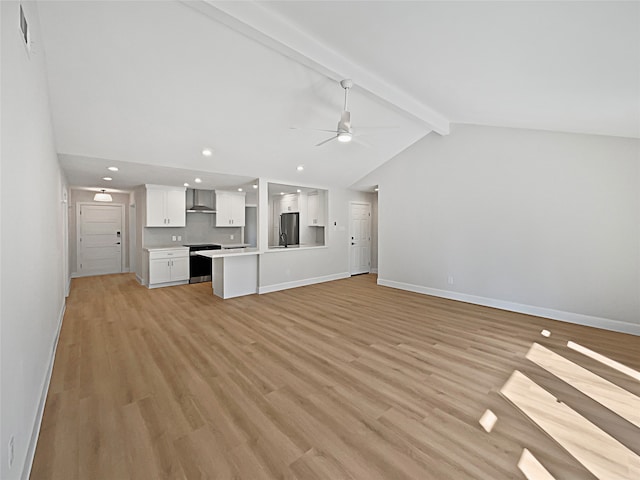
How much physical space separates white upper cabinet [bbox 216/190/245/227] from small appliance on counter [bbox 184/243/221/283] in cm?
77

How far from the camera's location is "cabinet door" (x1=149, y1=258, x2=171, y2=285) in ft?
20.3

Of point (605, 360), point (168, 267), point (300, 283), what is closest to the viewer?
point (605, 360)

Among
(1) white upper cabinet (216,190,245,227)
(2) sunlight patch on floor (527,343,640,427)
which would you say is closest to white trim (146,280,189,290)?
(1) white upper cabinet (216,190,245,227)

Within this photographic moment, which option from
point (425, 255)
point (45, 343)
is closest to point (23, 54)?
point (45, 343)

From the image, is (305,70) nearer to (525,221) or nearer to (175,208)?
(525,221)

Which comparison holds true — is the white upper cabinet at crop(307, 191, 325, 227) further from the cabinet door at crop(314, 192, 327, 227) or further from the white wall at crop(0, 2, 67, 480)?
the white wall at crop(0, 2, 67, 480)

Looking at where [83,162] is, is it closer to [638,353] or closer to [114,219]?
[114,219]

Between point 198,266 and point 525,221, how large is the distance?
6.88 meters

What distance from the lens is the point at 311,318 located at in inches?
168

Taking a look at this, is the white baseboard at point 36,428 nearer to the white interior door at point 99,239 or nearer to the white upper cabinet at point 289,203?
the white interior door at point 99,239

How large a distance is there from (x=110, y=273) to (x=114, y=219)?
154 cm

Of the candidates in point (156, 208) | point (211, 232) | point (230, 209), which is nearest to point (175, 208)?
point (156, 208)

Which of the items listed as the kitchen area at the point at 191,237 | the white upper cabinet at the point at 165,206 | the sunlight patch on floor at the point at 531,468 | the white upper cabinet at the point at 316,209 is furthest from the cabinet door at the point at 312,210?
the sunlight patch on floor at the point at 531,468

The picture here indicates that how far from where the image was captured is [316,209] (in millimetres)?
7586
